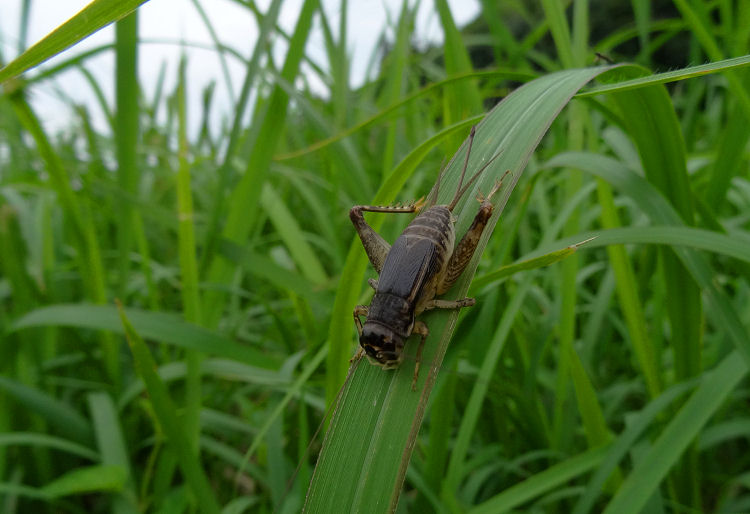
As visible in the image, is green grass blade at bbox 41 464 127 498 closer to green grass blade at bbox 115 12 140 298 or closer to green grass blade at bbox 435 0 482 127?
green grass blade at bbox 115 12 140 298

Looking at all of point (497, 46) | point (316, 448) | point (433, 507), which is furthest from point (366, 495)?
point (497, 46)

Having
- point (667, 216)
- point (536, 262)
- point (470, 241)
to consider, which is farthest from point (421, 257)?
point (667, 216)

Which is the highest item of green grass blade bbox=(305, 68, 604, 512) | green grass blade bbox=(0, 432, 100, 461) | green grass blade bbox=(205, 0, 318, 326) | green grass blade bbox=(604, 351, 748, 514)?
green grass blade bbox=(205, 0, 318, 326)

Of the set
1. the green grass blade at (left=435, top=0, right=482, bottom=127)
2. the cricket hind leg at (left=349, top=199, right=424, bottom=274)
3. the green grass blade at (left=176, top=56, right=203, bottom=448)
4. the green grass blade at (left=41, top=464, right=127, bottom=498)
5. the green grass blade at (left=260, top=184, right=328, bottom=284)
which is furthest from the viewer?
the green grass blade at (left=260, top=184, right=328, bottom=284)

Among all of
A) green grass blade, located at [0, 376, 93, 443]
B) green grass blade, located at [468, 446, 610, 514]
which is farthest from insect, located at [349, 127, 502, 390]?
green grass blade, located at [0, 376, 93, 443]

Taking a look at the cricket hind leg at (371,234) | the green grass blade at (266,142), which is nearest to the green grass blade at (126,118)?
the green grass blade at (266,142)

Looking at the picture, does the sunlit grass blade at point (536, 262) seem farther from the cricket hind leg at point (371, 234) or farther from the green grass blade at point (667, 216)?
the green grass blade at point (667, 216)

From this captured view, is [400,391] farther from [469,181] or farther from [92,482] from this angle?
[92,482]
